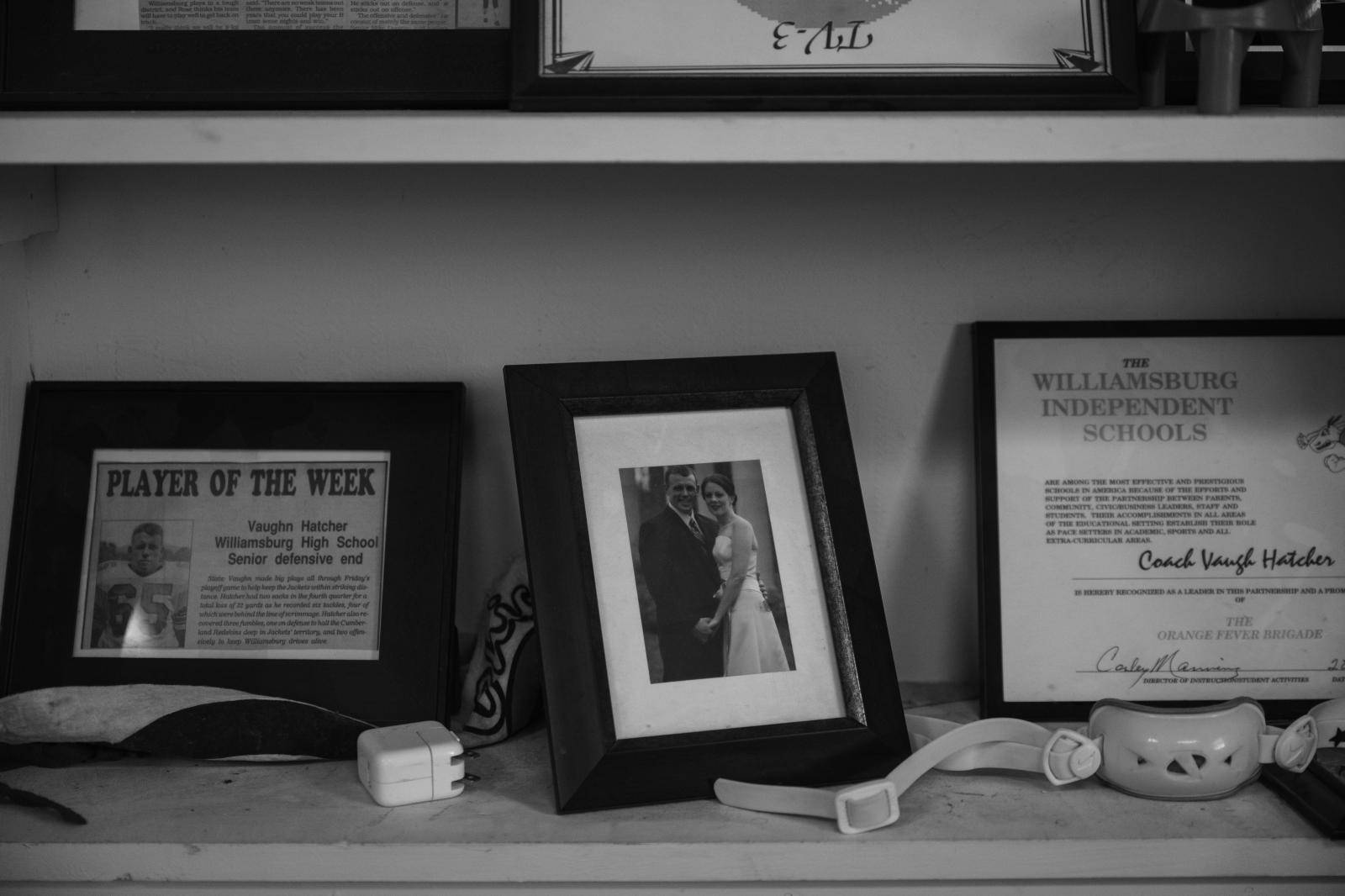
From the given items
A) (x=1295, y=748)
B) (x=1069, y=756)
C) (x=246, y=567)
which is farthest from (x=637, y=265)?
(x=1295, y=748)

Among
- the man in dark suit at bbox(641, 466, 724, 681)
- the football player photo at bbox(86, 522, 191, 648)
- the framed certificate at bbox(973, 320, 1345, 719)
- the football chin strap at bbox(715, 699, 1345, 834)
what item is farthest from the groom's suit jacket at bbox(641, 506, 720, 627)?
the football player photo at bbox(86, 522, 191, 648)

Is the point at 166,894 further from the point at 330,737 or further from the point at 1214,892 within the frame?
the point at 1214,892

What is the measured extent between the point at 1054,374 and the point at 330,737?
66 centimetres

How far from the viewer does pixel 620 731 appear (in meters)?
0.81

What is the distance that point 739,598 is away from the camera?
87 cm

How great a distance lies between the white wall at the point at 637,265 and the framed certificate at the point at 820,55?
230 mm

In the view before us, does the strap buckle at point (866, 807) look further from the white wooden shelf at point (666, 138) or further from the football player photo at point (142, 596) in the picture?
the football player photo at point (142, 596)

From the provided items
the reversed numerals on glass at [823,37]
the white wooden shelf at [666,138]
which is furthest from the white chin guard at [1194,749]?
the reversed numerals on glass at [823,37]

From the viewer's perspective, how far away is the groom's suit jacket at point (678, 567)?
33.7 inches

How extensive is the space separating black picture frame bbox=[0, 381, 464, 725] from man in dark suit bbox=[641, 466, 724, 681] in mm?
191

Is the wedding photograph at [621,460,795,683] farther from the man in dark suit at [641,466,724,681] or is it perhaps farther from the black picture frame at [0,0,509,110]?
the black picture frame at [0,0,509,110]

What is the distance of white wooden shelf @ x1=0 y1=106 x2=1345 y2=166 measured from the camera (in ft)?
2.49

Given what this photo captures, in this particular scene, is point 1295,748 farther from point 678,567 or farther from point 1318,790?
point 678,567

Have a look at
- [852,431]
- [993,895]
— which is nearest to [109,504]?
[852,431]
